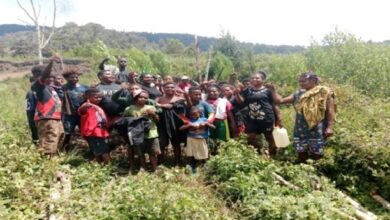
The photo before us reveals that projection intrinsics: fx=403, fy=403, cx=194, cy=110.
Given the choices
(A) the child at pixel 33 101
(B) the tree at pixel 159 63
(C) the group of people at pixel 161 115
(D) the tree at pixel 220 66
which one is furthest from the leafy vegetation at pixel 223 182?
(B) the tree at pixel 159 63

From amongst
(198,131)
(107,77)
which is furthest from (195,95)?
(107,77)

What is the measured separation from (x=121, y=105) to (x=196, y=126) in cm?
119

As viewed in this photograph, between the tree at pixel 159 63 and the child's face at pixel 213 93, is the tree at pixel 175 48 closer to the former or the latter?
the tree at pixel 159 63

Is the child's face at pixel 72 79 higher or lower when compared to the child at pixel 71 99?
higher

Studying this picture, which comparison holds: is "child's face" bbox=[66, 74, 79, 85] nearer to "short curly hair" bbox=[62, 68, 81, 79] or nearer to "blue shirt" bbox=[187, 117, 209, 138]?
"short curly hair" bbox=[62, 68, 81, 79]

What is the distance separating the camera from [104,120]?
19.4 feet

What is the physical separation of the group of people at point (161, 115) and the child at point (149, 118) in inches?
0.6

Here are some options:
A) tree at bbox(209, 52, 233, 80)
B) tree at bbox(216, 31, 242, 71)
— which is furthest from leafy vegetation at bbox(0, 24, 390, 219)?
tree at bbox(216, 31, 242, 71)

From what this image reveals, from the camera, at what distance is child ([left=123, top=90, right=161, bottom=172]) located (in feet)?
19.3

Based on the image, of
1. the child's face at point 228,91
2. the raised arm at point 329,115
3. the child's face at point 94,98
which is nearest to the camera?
the raised arm at point 329,115

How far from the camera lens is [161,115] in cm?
623

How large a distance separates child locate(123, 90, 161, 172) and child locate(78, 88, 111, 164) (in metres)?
0.38

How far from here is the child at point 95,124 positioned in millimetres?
5816

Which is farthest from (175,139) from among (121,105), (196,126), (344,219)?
(344,219)
